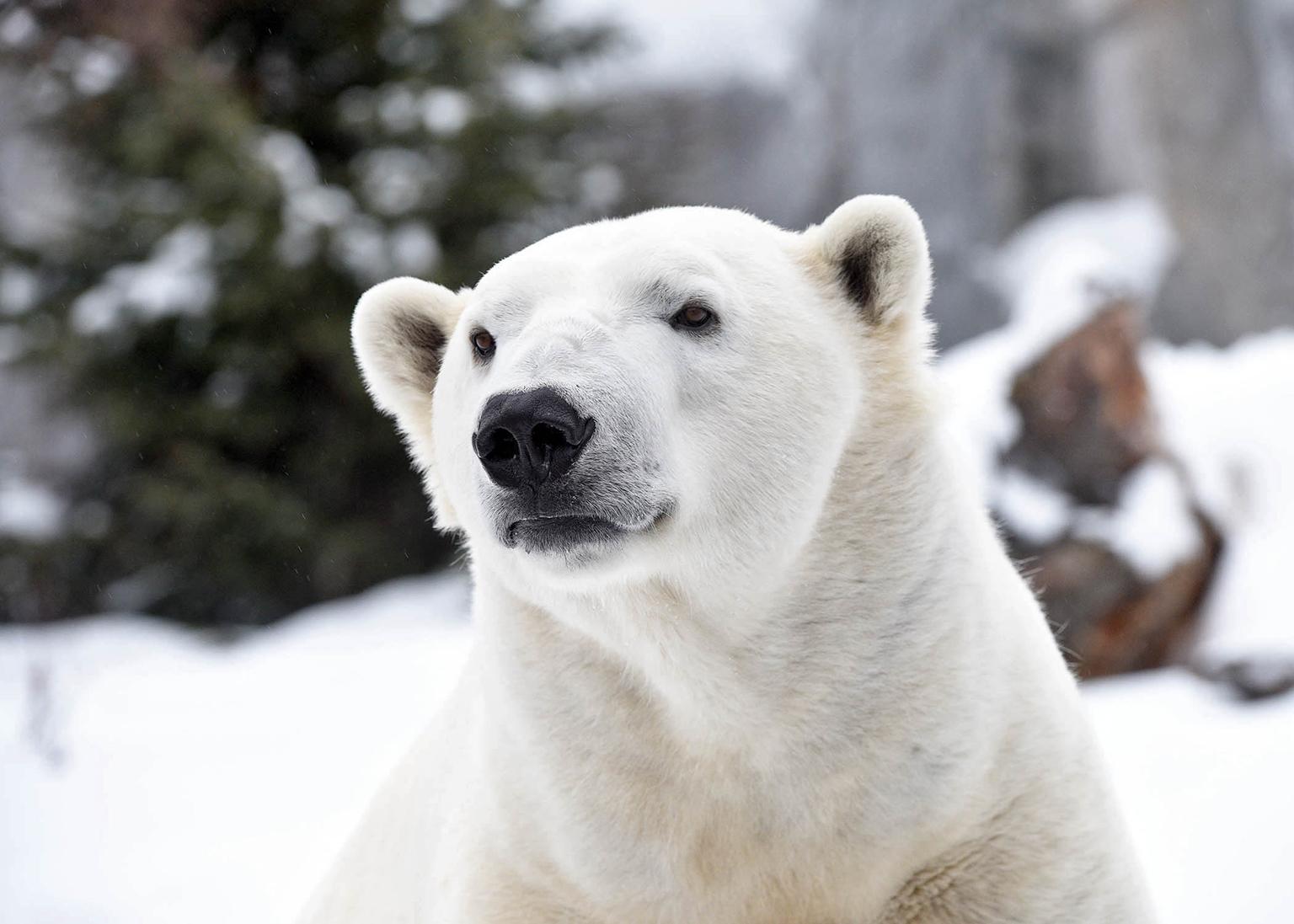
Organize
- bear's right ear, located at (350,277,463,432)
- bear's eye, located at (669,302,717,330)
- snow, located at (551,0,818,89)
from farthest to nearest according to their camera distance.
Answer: snow, located at (551,0,818,89) → bear's right ear, located at (350,277,463,432) → bear's eye, located at (669,302,717,330)

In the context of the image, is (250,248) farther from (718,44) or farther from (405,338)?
(718,44)

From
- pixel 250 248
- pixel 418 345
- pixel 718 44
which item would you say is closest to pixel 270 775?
pixel 418 345

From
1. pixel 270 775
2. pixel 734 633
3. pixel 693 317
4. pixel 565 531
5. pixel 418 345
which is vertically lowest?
pixel 270 775

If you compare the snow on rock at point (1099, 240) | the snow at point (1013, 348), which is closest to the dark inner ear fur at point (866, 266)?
the snow at point (1013, 348)

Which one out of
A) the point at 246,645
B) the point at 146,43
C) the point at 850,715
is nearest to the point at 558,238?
the point at 850,715

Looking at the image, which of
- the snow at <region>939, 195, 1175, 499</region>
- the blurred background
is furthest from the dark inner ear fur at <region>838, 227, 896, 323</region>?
the snow at <region>939, 195, 1175, 499</region>

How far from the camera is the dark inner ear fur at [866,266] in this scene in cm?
245

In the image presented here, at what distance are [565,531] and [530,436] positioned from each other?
0.17 m

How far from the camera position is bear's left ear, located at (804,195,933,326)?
8.00ft

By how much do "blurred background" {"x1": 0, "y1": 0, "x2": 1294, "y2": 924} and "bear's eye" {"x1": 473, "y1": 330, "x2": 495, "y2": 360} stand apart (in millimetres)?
850

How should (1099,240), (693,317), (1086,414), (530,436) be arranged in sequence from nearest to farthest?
(530,436) → (693,317) → (1086,414) → (1099,240)

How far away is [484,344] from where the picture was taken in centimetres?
237

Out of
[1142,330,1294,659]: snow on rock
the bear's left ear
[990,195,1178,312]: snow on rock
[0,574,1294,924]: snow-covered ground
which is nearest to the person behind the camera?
the bear's left ear

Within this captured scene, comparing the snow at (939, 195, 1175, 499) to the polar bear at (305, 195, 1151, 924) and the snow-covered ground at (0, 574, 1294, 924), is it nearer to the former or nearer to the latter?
the snow-covered ground at (0, 574, 1294, 924)
